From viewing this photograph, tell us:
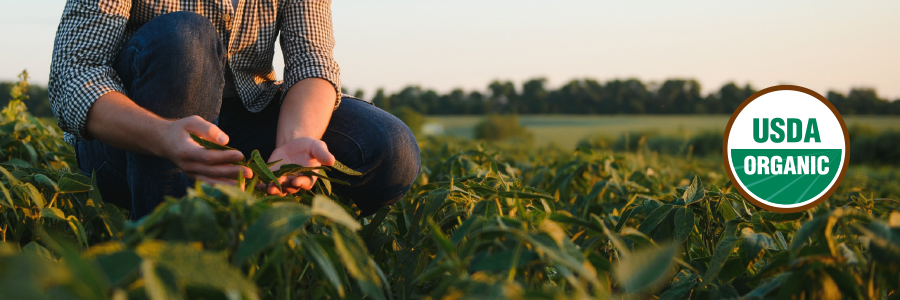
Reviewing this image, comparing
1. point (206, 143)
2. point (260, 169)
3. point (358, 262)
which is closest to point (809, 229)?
point (358, 262)

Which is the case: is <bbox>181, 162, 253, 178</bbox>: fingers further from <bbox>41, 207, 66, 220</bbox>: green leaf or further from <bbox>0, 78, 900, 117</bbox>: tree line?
<bbox>0, 78, 900, 117</bbox>: tree line

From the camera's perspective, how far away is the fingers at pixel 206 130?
105cm

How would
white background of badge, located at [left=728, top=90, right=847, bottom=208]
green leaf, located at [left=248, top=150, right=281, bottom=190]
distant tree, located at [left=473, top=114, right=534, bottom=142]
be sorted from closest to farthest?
green leaf, located at [left=248, top=150, right=281, bottom=190] → white background of badge, located at [left=728, top=90, right=847, bottom=208] → distant tree, located at [left=473, top=114, right=534, bottom=142]

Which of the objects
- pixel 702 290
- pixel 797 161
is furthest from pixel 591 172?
pixel 702 290

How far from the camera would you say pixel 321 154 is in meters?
1.19

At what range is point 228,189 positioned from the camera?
606mm

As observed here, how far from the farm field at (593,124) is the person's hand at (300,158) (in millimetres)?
23942

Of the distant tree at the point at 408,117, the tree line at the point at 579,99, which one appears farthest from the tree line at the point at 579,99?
the distant tree at the point at 408,117

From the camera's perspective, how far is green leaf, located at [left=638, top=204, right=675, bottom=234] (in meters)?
1.01

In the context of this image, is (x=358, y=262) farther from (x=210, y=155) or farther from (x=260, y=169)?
(x=210, y=155)

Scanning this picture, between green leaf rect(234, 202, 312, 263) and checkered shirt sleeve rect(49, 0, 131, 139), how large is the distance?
996mm

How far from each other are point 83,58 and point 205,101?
1.05 ft

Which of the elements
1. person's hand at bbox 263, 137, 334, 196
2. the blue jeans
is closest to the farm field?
the blue jeans

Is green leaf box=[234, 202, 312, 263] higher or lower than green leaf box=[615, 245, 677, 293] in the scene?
higher
